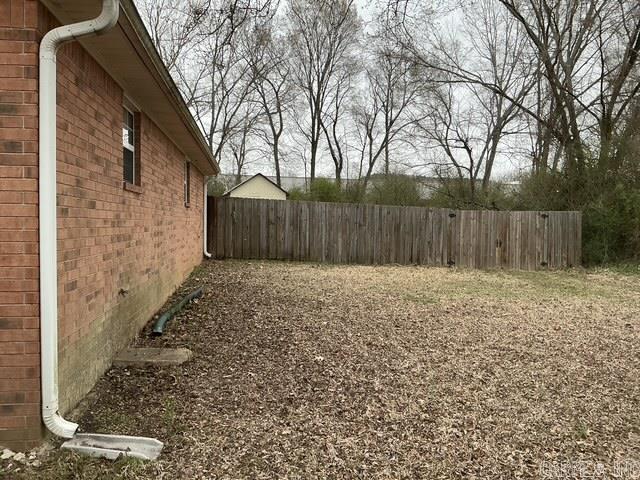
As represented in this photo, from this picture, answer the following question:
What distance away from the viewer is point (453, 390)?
12.1ft

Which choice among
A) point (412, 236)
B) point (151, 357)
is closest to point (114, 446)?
point (151, 357)

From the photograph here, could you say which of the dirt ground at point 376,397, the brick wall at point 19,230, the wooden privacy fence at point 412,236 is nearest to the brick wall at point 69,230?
the brick wall at point 19,230

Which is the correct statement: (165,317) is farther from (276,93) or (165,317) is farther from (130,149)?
(276,93)

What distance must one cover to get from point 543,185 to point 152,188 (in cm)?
1387

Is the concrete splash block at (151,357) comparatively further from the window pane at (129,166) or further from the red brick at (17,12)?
the red brick at (17,12)

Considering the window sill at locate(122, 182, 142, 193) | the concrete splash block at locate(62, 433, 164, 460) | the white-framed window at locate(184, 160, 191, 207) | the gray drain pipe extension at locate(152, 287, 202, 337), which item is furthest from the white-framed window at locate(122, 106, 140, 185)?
the white-framed window at locate(184, 160, 191, 207)

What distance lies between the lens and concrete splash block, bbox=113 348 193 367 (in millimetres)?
3943

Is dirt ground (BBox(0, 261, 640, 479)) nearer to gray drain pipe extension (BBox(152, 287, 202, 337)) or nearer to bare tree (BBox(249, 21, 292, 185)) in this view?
gray drain pipe extension (BBox(152, 287, 202, 337))

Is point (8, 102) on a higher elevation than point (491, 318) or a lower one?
higher

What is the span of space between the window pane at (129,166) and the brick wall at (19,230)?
229cm

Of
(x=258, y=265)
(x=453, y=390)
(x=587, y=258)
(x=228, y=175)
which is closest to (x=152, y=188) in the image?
(x=453, y=390)

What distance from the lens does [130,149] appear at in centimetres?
493

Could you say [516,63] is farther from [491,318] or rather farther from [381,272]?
[491,318]

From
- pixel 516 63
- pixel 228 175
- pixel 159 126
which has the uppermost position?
pixel 516 63
